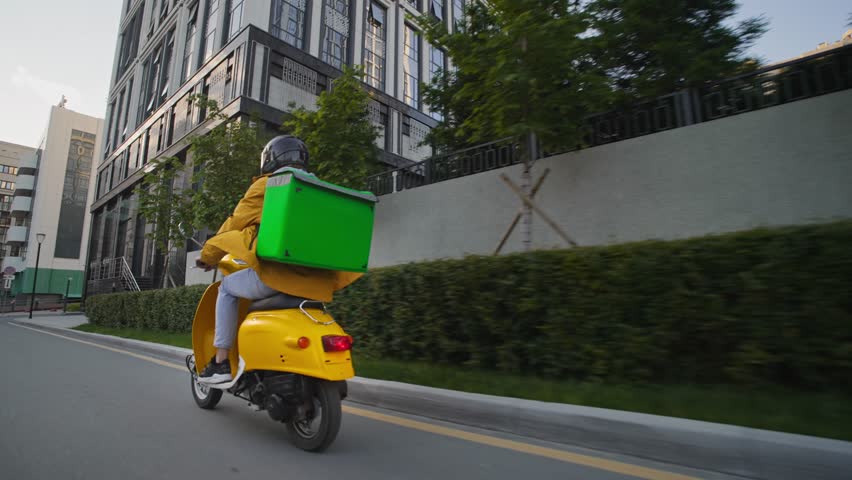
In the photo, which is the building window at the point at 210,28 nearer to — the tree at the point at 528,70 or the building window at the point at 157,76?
the building window at the point at 157,76

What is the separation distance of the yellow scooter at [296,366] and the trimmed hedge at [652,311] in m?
2.07

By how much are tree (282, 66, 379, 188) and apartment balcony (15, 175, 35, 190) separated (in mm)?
74386

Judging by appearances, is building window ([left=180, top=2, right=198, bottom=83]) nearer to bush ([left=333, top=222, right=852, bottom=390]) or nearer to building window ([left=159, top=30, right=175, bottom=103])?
building window ([left=159, top=30, right=175, bottom=103])

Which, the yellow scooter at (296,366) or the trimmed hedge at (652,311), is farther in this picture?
the trimmed hedge at (652,311)

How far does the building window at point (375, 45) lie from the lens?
87.8ft

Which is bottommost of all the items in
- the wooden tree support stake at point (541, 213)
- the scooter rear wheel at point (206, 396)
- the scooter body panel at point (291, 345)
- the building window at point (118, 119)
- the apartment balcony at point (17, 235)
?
the scooter rear wheel at point (206, 396)

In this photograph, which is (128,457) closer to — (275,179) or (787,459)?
(275,179)

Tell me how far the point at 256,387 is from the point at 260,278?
2.39ft

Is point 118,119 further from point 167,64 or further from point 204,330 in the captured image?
point 204,330

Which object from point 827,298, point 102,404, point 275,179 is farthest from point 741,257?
point 102,404

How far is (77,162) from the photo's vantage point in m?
60.7

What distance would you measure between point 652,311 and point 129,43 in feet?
159

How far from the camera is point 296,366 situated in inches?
105

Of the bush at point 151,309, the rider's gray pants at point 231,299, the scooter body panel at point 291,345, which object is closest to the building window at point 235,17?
the bush at point 151,309
